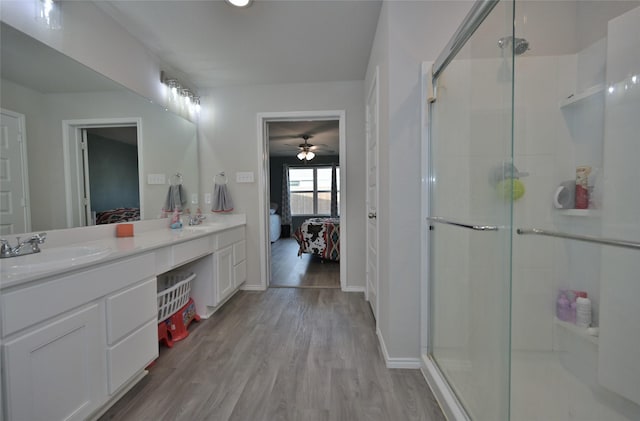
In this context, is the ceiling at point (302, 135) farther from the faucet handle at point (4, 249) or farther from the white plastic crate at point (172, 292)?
the faucet handle at point (4, 249)

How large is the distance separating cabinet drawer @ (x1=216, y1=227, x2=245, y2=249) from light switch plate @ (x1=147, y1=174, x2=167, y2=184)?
719mm

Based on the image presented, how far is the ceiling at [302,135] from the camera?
455 cm

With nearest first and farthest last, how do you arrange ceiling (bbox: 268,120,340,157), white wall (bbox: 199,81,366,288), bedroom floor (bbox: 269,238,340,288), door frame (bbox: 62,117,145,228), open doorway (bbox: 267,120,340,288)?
door frame (bbox: 62,117,145,228)
white wall (bbox: 199,81,366,288)
bedroom floor (bbox: 269,238,340,288)
open doorway (bbox: 267,120,340,288)
ceiling (bbox: 268,120,340,157)

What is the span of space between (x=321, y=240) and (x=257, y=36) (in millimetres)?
2870

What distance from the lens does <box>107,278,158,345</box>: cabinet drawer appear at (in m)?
1.28

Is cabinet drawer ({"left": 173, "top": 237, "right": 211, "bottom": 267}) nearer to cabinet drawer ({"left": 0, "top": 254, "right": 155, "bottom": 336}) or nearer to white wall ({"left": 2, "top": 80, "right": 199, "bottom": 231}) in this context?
cabinet drawer ({"left": 0, "top": 254, "right": 155, "bottom": 336})

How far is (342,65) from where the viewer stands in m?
2.64

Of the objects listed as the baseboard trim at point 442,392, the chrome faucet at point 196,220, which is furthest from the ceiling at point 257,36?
the baseboard trim at point 442,392

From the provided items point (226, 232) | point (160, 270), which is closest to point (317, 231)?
point (226, 232)

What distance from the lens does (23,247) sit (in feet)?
4.32

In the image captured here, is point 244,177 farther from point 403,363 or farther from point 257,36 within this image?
point 403,363

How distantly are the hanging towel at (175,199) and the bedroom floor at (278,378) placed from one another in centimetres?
113

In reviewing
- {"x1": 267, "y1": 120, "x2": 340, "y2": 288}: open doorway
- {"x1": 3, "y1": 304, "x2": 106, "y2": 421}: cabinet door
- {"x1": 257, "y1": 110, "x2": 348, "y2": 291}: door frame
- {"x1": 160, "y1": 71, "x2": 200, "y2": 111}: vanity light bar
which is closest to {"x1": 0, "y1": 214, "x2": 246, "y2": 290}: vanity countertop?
{"x1": 3, "y1": 304, "x2": 106, "y2": 421}: cabinet door

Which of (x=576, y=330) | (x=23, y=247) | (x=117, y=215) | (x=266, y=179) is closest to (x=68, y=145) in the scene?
(x=117, y=215)
